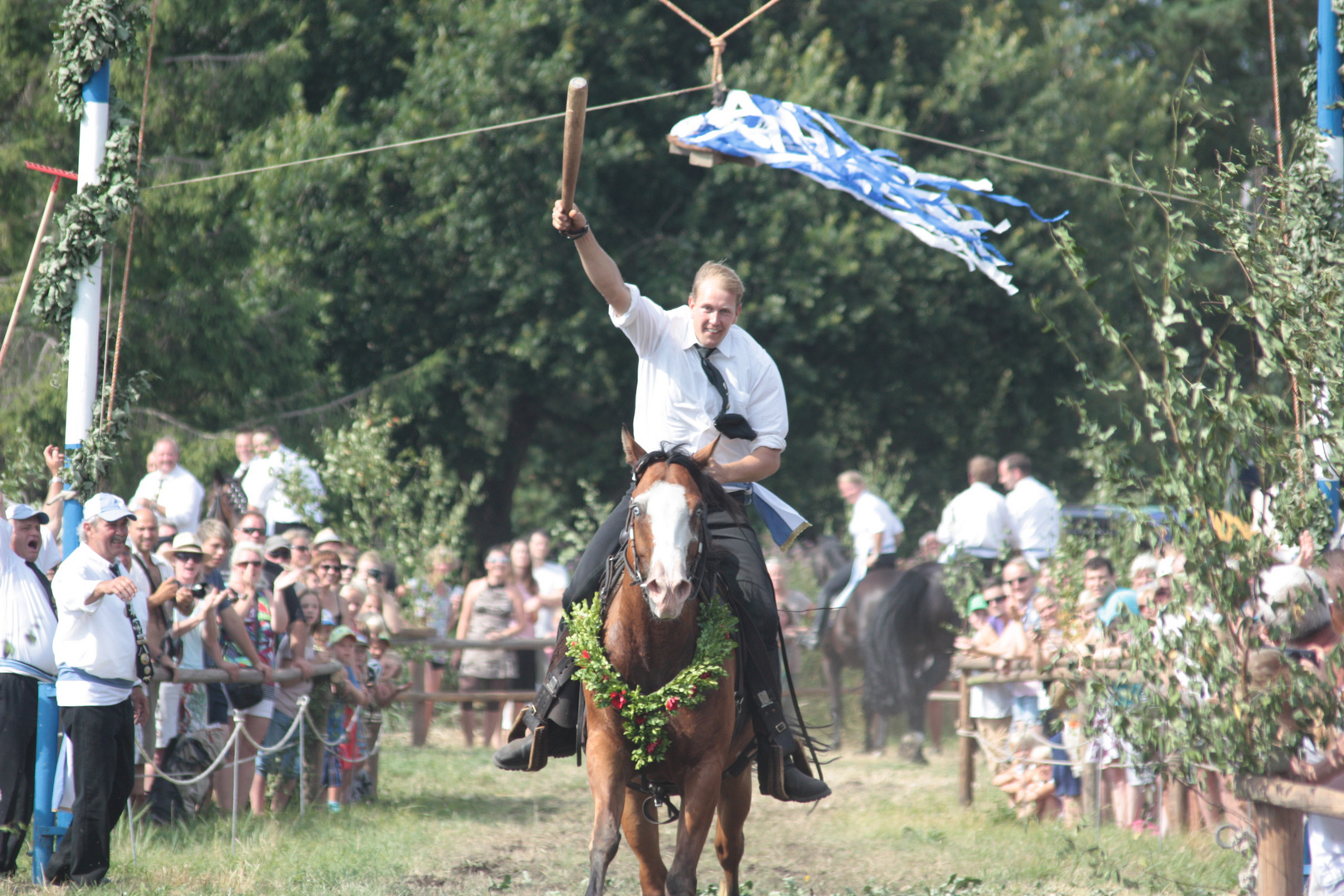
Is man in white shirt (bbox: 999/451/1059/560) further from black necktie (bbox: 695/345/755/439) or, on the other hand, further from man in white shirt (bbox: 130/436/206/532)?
black necktie (bbox: 695/345/755/439)

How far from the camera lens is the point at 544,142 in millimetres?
22719

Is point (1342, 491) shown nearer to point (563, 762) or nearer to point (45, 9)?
point (563, 762)

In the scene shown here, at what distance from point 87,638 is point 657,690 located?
3.48m

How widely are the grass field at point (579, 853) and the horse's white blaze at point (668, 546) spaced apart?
303cm

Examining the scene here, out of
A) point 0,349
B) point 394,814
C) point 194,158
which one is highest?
point 194,158

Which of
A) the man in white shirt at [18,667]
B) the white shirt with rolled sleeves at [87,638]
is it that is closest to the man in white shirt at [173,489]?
the man in white shirt at [18,667]

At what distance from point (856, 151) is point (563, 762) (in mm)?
6875

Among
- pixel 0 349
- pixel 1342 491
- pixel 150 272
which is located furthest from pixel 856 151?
pixel 150 272

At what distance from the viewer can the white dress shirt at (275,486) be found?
13625mm

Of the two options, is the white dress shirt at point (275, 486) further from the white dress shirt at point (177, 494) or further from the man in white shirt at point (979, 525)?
the man in white shirt at point (979, 525)

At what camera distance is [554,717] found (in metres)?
6.06

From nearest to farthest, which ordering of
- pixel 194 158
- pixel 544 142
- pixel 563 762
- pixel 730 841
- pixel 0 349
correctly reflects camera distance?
pixel 730 841 → pixel 0 349 → pixel 563 762 → pixel 194 158 → pixel 544 142

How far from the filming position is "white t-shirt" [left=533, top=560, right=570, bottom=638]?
1566 cm

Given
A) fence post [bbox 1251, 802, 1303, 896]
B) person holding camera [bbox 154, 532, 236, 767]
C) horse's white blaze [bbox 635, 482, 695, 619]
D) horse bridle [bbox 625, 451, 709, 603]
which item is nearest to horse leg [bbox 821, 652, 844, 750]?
person holding camera [bbox 154, 532, 236, 767]
